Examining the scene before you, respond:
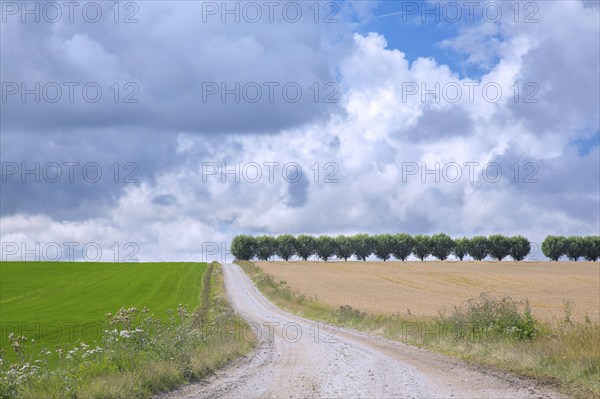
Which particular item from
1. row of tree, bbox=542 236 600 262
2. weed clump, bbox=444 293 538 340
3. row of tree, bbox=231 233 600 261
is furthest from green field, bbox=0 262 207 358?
row of tree, bbox=542 236 600 262

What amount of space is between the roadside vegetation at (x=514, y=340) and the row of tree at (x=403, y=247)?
487ft

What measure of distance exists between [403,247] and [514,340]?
160 m

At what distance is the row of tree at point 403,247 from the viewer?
171000 millimetres

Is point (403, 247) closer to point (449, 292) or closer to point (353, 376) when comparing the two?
point (449, 292)

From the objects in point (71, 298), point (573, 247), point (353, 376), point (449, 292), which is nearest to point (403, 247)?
point (573, 247)

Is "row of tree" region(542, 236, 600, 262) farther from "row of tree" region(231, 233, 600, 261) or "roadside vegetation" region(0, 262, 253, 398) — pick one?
"roadside vegetation" region(0, 262, 253, 398)

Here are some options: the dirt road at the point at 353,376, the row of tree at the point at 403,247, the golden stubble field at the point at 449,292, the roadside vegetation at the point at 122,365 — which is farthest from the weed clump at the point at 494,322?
the row of tree at the point at 403,247

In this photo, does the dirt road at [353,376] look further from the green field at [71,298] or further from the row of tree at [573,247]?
the row of tree at [573,247]

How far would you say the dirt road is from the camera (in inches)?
545

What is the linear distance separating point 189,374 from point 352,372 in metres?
4.38

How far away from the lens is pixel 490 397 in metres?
13.2

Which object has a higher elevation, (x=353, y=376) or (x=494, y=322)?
(x=494, y=322)

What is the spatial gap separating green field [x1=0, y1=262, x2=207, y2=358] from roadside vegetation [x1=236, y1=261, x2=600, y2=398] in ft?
41.6

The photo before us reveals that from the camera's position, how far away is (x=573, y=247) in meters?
169
